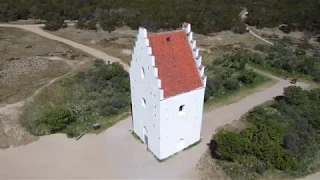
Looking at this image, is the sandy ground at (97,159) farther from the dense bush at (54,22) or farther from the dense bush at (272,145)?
the dense bush at (54,22)

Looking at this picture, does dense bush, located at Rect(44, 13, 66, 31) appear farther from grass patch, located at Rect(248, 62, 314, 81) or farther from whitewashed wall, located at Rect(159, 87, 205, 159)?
whitewashed wall, located at Rect(159, 87, 205, 159)

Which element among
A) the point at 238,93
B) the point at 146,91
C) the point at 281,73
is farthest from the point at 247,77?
the point at 146,91

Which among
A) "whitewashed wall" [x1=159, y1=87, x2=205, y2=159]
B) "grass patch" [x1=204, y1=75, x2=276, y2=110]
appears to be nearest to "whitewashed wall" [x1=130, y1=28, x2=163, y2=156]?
"whitewashed wall" [x1=159, y1=87, x2=205, y2=159]

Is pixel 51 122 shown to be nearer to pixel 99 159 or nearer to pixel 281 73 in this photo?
pixel 99 159

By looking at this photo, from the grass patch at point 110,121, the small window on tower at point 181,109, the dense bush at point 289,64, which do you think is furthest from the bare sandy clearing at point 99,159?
the dense bush at point 289,64

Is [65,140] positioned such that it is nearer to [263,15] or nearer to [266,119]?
[266,119]

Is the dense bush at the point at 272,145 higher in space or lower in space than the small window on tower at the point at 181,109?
lower
